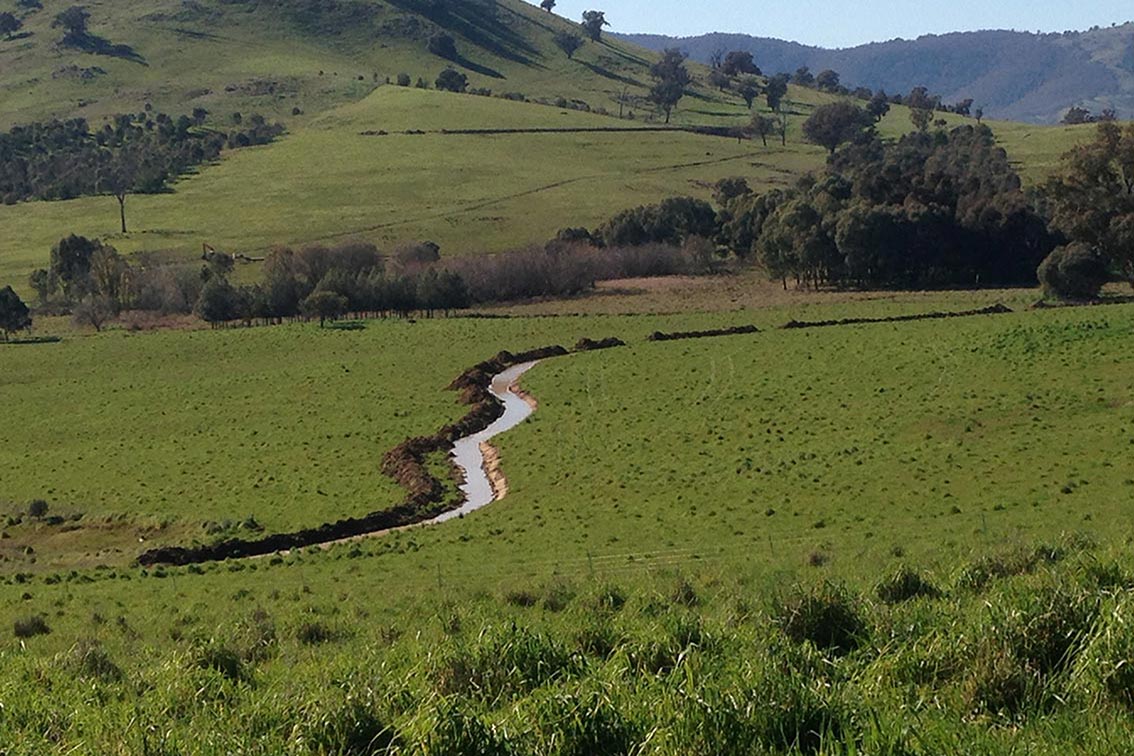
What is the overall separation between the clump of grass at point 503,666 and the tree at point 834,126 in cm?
18802

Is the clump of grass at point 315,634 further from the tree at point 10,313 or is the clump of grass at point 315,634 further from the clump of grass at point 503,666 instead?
the tree at point 10,313

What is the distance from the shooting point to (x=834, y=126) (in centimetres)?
19400

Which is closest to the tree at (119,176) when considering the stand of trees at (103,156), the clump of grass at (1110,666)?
the stand of trees at (103,156)

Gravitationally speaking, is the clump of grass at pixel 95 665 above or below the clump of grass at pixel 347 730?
below

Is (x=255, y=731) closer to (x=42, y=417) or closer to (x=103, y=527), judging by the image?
(x=103, y=527)

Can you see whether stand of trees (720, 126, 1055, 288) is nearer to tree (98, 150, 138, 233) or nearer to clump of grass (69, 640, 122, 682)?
clump of grass (69, 640, 122, 682)

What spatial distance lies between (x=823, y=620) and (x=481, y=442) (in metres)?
38.6

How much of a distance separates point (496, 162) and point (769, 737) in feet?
552

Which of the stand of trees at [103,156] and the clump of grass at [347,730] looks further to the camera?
the stand of trees at [103,156]

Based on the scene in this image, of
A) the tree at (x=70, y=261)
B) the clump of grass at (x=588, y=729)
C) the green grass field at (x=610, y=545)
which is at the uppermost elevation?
the tree at (x=70, y=261)

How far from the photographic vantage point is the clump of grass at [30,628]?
23281 millimetres

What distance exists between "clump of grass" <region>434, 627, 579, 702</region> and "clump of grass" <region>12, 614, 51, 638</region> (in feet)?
47.8

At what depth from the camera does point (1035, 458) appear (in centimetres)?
3772

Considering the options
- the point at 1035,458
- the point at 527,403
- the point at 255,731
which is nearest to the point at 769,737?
the point at 255,731
